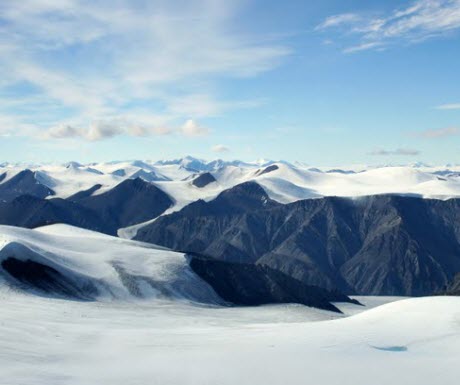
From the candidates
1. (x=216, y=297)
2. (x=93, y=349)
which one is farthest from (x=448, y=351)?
(x=216, y=297)

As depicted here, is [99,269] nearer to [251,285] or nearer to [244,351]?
[251,285]

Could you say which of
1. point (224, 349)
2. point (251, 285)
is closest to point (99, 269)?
point (251, 285)

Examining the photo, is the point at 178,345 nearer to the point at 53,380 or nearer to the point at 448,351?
the point at 53,380

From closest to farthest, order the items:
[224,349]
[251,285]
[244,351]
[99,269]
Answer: [244,351]
[224,349]
[99,269]
[251,285]

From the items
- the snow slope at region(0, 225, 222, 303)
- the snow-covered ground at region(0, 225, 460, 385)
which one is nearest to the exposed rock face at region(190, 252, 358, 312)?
the snow slope at region(0, 225, 222, 303)

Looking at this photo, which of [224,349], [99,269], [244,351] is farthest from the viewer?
[99,269]

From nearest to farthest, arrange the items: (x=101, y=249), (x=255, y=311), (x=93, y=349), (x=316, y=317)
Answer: (x=93, y=349) → (x=316, y=317) → (x=255, y=311) → (x=101, y=249)

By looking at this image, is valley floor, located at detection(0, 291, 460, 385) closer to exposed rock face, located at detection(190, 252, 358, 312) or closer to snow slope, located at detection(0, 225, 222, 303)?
snow slope, located at detection(0, 225, 222, 303)
